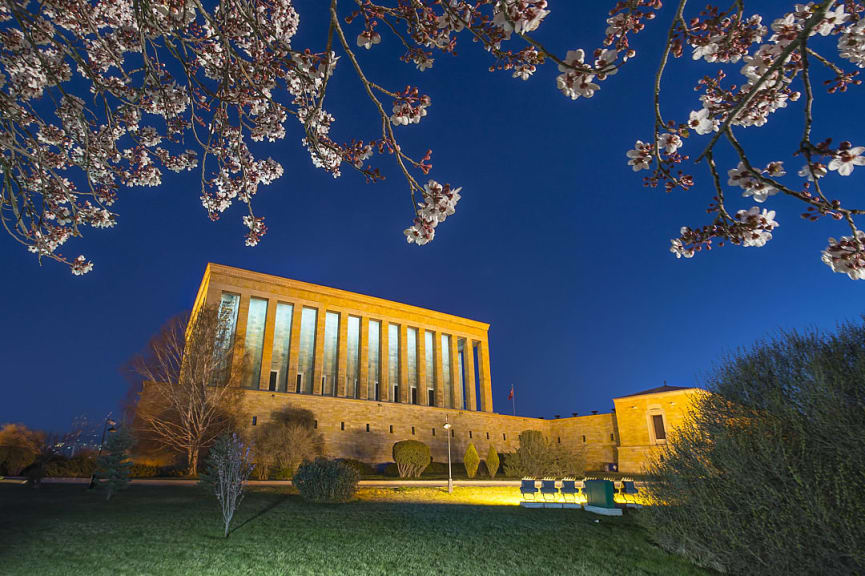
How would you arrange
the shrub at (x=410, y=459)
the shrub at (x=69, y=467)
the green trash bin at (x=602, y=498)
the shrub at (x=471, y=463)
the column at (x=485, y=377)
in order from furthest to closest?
the column at (x=485, y=377) < the shrub at (x=471, y=463) < the shrub at (x=410, y=459) < the shrub at (x=69, y=467) < the green trash bin at (x=602, y=498)

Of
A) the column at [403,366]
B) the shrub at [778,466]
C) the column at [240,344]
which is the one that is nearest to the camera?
the shrub at [778,466]

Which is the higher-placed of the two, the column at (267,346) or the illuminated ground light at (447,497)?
the column at (267,346)

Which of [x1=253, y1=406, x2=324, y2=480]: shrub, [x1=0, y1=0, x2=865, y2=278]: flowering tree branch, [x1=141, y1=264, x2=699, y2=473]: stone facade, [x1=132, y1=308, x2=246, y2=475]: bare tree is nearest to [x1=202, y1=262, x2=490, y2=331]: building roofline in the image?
[x1=141, y1=264, x2=699, y2=473]: stone facade

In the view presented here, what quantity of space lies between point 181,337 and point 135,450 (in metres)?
6.42

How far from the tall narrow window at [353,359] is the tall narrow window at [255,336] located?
691cm

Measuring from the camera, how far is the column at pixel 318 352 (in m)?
32.6

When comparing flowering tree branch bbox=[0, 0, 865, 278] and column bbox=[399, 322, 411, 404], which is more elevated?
column bbox=[399, 322, 411, 404]

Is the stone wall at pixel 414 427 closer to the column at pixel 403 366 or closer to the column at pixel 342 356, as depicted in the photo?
the column at pixel 403 366

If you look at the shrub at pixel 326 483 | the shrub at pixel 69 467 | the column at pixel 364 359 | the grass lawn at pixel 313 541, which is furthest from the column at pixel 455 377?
the grass lawn at pixel 313 541

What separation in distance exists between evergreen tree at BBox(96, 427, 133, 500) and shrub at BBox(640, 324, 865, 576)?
15439mm

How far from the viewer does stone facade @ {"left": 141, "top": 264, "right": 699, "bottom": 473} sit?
3023 cm

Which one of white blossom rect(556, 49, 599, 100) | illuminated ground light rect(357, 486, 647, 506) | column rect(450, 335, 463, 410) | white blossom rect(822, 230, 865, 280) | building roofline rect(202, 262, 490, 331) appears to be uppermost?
building roofline rect(202, 262, 490, 331)

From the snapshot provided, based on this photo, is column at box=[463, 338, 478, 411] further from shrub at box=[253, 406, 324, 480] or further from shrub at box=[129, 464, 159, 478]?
shrub at box=[129, 464, 159, 478]

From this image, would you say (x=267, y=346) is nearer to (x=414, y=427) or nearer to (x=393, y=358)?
(x=393, y=358)
